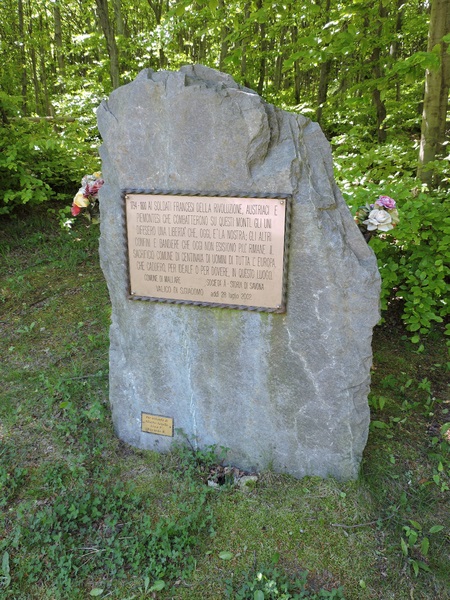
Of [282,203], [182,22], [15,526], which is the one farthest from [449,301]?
[182,22]

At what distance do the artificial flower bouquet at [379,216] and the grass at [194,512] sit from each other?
52.2 inches

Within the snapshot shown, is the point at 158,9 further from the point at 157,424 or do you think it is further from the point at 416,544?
Answer: the point at 416,544

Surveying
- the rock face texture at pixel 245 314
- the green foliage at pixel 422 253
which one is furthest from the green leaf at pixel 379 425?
the green foliage at pixel 422 253

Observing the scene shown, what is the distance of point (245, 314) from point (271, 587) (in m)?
1.33

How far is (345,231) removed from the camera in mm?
2309

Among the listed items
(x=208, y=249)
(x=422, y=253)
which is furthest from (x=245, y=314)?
(x=422, y=253)

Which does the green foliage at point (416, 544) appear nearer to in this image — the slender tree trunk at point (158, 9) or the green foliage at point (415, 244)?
the green foliage at point (415, 244)

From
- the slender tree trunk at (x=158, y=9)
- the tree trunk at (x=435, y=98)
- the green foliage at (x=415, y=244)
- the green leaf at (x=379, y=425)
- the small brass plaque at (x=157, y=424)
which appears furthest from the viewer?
the slender tree trunk at (x=158, y=9)

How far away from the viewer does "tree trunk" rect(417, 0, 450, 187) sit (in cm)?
441

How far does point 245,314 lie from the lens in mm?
2516

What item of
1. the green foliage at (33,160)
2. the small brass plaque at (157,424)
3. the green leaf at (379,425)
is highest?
the green foliage at (33,160)

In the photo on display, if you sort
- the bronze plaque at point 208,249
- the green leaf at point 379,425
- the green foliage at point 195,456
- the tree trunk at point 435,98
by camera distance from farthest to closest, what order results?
the tree trunk at point 435,98, the green leaf at point 379,425, the green foliage at point 195,456, the bronze plaque at point 208,249

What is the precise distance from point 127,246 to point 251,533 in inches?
68.4

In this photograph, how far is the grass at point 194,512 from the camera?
216cm
